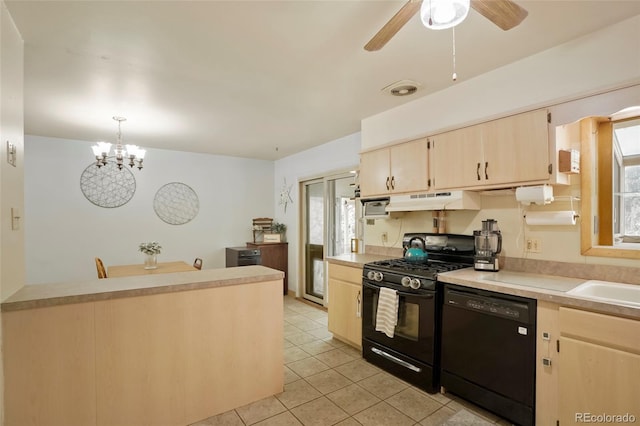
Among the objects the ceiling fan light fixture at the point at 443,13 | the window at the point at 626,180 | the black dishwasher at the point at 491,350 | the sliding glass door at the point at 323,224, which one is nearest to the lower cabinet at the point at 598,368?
A: the black dishwasher at the point at 491,350

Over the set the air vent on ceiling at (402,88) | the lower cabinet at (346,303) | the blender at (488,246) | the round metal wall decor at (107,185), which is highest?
the air vent on ceiling at (402,88)

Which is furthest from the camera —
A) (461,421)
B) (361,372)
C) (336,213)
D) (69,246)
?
(336,213)

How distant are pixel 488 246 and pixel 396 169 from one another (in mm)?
1104

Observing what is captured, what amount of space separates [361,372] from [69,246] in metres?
4.29

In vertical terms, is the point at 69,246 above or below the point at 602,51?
below

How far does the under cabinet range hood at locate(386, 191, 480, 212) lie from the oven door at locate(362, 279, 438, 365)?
74cm

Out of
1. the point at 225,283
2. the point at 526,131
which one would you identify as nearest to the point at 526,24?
the point at 526,131

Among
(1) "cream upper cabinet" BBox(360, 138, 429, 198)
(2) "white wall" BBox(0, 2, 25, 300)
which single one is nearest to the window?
(1) "cream upper cabinet" BBox(360, 138, 429, 198)

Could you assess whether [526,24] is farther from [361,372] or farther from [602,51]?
[361,372]

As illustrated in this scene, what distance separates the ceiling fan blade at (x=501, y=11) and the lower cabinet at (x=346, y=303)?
88.2 inches

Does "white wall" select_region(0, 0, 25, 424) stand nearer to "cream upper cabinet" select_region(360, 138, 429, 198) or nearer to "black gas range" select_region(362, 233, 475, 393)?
"black gas range" select_region(362, 233, 475, 393)

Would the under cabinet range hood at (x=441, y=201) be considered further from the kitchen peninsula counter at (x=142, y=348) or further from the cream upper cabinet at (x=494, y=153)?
the kitchen peninsula counter at (x=142, y=348)

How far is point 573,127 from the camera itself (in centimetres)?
226

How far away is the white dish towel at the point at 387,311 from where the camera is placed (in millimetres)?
2639
